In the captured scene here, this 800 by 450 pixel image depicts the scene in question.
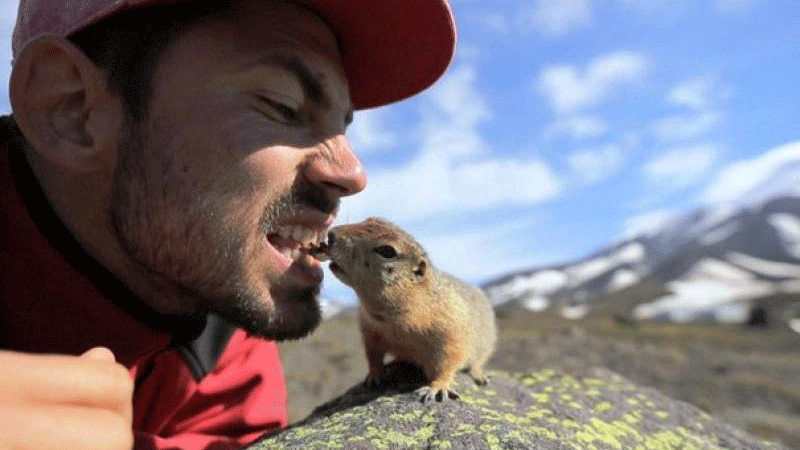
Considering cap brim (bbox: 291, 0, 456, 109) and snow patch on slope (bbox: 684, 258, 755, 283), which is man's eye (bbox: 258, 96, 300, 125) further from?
snow patch on slope (bbox: 684, 258, 755, 283)

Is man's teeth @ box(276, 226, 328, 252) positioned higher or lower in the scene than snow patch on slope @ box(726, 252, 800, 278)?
lower

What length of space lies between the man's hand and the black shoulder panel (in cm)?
249

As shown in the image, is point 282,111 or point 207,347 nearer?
point 282,111

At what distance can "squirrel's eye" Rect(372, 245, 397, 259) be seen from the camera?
4.55 metres

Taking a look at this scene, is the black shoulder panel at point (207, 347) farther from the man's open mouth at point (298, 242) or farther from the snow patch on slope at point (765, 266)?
the snow patch on slope at point (765, 266)

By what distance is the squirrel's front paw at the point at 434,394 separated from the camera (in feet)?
11.0

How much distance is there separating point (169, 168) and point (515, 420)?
192cm

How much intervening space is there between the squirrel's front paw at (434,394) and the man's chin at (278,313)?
730 millimetres

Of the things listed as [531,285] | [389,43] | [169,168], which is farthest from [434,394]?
[531,285]

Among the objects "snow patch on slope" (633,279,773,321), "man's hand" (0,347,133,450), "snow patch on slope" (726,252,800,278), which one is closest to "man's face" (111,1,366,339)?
"man's hand" (0,347,133,450)

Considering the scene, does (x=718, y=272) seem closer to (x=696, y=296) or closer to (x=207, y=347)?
(x=696, y=296)

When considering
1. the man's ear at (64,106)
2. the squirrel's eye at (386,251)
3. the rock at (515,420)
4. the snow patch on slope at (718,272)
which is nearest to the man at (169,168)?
the man's ear at (64,106)

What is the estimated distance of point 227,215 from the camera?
3.72 metres

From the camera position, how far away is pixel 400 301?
4473mm
